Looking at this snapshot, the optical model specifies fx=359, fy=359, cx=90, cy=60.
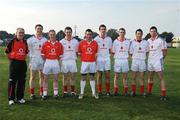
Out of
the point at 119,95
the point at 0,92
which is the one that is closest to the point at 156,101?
the point at 119,95

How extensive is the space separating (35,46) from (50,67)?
0.85 m

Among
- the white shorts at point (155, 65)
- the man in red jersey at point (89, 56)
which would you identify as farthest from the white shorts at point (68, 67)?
the white shorts at point (155, 65)

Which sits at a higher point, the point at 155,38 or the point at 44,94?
the point at 155,38

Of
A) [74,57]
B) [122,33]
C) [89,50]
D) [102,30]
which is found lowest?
[74,57]

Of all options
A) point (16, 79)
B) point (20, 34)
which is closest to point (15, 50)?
point (20, 34)

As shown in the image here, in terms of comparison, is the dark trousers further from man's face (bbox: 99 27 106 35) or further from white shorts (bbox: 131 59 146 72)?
white shorts (bbox: 131 59 146 72)

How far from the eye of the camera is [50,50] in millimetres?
11344

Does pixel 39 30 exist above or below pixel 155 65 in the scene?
above

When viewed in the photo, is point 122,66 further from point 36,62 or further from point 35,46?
point 35,46

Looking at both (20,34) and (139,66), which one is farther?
(139,66)

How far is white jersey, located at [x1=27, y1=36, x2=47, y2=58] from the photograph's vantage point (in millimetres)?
11480

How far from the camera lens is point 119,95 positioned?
1216 centimetres

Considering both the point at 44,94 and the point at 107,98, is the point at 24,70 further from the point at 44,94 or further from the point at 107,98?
the point at 107,98

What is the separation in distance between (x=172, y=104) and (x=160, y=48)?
1.99m
